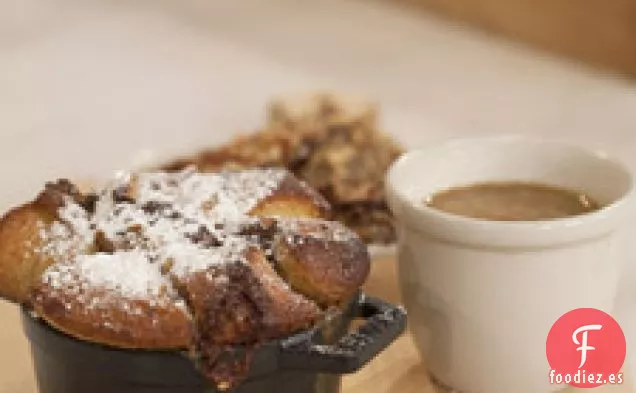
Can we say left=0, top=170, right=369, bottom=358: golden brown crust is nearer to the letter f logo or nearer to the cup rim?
the cup rim

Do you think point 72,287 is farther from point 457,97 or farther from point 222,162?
point 457,97

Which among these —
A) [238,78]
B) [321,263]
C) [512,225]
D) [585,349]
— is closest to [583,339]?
[585,349]

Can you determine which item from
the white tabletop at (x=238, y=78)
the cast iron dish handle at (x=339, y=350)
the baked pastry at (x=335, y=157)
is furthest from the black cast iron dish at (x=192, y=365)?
the white tabletop at (x=238, y=78)

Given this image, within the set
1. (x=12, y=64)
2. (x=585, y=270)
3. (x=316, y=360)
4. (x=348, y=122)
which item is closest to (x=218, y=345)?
(x=316, y=360)

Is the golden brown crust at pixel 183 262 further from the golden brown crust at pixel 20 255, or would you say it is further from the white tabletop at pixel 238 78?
the white tabletop at pixel 238 78

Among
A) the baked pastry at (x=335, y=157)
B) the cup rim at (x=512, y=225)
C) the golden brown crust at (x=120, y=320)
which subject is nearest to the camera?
the golden brown crust at (x=120, y=320)

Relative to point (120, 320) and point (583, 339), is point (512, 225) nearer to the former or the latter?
point (583, 339)
